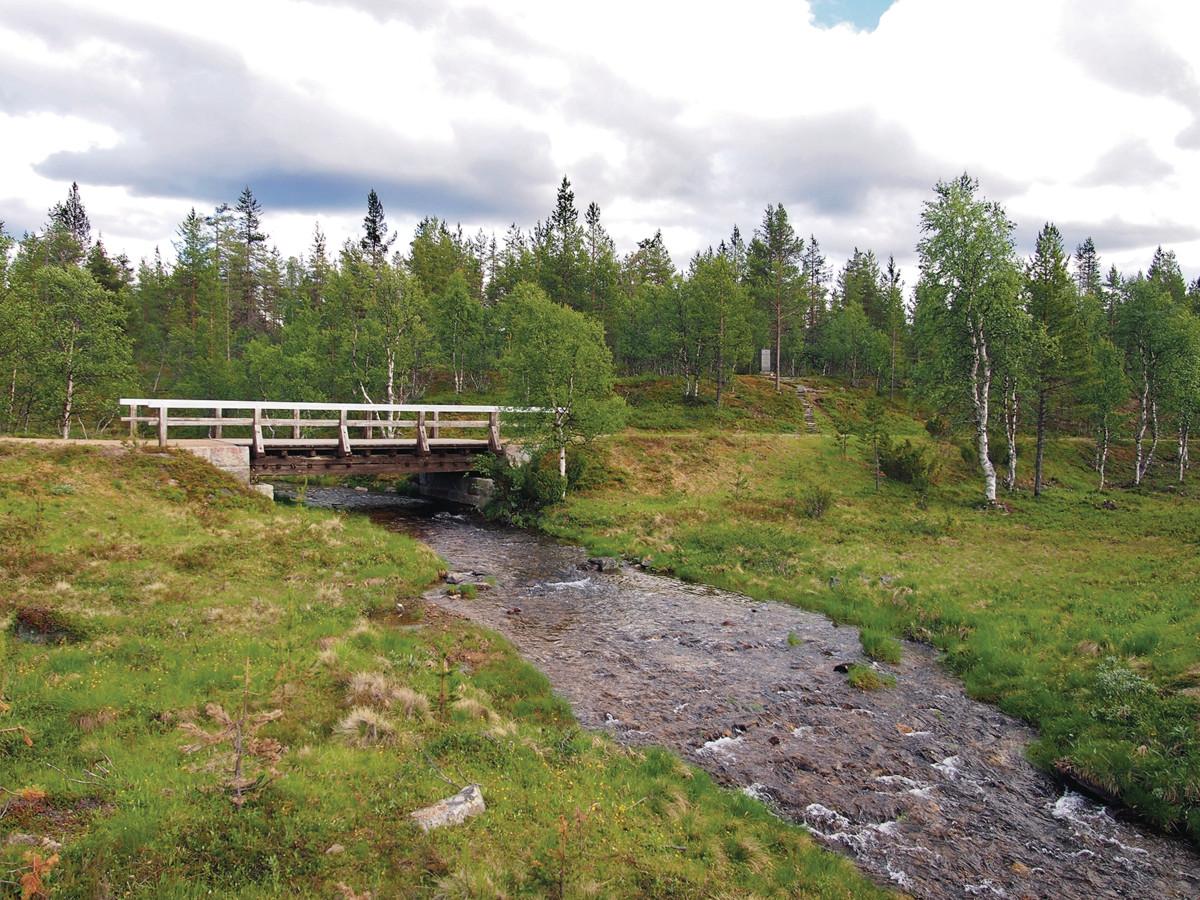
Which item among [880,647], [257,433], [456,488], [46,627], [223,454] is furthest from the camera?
[456,488]

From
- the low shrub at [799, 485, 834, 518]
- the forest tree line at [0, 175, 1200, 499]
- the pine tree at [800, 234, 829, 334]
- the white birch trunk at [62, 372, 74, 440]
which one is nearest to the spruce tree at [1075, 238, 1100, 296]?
the forest tree line at [0, 175, 1200, 499]

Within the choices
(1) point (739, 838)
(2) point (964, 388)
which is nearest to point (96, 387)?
(1) point (739, 838)

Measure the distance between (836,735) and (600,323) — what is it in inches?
1386

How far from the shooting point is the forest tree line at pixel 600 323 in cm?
3766

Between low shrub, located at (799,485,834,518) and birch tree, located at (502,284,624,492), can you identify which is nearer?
low shrub, located at (799,485,834,518)

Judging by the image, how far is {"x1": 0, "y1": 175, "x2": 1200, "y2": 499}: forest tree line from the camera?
37.7 m

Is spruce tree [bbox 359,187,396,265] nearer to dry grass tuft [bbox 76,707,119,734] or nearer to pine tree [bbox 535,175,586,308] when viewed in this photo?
pine tree [bbox 535,175,586,308]

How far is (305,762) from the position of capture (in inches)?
352

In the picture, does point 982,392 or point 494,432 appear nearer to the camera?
point 494,432

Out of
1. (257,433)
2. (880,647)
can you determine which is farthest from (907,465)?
(257,433)

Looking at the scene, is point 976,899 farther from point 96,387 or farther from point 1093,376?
point 96,387

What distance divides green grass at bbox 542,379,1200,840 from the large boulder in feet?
35.0

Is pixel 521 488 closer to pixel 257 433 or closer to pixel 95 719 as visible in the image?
pixel 257 433

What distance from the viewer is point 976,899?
848 centimetres
